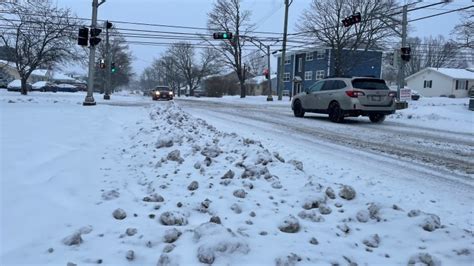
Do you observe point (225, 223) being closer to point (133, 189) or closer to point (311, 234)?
point (311, 234)

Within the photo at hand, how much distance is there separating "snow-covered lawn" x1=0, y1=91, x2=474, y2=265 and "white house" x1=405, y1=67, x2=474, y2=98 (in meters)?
65.0

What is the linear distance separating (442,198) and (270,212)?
221 centimetres

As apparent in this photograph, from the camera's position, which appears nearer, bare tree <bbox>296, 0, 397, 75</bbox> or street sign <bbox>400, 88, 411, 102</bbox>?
street sign <bbox>400, 88, 411, 102</bbox>

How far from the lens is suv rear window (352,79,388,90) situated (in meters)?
13.5

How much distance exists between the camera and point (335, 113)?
14.0 metres

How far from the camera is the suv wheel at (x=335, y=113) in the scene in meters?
13.8

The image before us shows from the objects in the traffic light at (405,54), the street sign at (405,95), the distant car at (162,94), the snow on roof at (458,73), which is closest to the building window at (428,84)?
the snow on roof at (458,73)

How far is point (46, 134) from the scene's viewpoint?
7.82m

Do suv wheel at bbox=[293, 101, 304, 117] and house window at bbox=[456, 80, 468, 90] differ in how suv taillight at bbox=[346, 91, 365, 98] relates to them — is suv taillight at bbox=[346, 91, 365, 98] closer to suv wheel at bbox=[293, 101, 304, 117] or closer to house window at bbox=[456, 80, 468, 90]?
suv wheel at bbox=[293, 101, 304, 117]

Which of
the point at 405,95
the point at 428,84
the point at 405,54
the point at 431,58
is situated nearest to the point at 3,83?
the point at 405,54

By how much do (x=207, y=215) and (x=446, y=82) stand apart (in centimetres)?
6970

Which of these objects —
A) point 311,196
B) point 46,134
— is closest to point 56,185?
point 311,196

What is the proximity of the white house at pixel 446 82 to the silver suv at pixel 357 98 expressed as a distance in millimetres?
54859

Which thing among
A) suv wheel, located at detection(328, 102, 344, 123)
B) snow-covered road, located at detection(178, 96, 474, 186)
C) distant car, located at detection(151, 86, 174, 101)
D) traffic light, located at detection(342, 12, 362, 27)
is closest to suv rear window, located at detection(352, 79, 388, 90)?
suv wheel, located at detection(328, 102, 344, 123)
